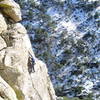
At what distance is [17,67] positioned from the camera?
36.3 feet

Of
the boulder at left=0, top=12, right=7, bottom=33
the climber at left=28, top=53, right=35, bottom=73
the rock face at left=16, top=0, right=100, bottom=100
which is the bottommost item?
the rock face at left=16, top=0, right=100, bottom=100

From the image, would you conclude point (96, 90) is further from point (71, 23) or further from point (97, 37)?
point (71, 23)

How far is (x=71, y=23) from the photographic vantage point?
45.3 meters

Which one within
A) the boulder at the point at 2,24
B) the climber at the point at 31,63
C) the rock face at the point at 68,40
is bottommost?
the rock face at the point at 68,40

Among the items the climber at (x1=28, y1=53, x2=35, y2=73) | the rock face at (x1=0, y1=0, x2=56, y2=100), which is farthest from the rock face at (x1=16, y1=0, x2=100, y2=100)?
the climber at (x1=28, y1=53, x2=35, y2=73)

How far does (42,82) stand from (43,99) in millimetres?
606

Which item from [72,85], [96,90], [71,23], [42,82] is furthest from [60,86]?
[42,82]

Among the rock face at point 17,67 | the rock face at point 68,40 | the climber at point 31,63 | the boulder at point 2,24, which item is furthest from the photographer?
the rock face at point 68,40

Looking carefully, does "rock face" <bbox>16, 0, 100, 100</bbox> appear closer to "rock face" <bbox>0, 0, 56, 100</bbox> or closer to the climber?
"rock face" <bbox>0, 0, 56, 100</bbox>

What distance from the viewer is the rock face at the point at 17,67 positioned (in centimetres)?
1093

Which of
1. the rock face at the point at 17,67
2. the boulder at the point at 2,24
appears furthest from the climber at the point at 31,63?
the boulder at the point at 2,24

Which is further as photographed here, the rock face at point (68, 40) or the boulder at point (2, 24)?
the rock face at point (68, 40)

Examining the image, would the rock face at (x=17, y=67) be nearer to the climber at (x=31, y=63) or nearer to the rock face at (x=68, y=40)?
the climber at (x=31, y=63)

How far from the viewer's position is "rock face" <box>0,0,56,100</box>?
10.9 m
